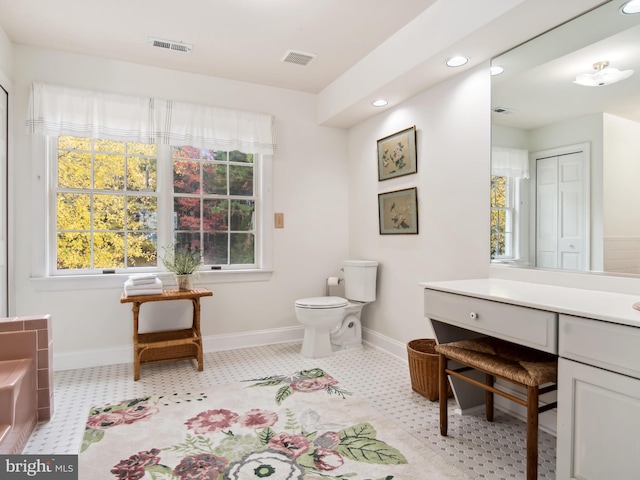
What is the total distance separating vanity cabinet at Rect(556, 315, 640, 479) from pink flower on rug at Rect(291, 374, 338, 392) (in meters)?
1.53

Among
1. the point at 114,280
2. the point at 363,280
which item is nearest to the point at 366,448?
the point at 363,280

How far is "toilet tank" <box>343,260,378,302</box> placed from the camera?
356cm

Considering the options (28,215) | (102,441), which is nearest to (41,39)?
(28,215)

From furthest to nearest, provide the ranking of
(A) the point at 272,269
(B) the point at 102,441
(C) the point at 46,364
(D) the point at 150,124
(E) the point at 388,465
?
(A) the point at 272,269 < (D) the point at 150,124 < (C) the point at 46,364 < (B) the point at 102,441 < (E) the point at 388,465

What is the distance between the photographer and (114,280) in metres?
3.18

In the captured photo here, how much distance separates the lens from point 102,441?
196cm

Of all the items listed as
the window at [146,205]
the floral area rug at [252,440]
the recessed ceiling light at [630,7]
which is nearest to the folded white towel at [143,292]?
the window at [146,205]

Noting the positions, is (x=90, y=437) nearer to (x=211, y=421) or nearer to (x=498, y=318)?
(x=211, y=421)

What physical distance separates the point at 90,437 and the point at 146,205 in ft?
6.34

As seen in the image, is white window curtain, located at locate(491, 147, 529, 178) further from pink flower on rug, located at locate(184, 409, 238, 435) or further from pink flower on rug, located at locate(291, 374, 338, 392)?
pink flower on rug, located at locate(184, 409, 238, 435)

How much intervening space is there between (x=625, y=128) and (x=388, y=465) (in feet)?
6.31

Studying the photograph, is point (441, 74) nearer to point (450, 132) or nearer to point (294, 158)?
point (450, 132)

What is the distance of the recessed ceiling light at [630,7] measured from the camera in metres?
1.70

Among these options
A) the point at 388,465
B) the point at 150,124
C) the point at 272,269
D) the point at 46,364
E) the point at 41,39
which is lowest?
the point at 388,465
